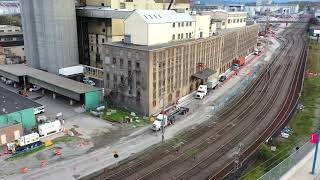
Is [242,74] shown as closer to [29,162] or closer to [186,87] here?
[186,87]

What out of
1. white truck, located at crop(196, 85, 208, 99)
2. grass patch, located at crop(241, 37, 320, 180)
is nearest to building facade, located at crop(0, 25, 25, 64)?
white truck, located at crop(196, 85, 208, 99)

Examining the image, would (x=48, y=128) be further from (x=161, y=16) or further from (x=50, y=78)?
(x=161, y=16)

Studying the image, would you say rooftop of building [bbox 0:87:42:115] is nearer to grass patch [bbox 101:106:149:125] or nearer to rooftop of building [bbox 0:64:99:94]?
rooftop of building [bbox 0:64:99:94]

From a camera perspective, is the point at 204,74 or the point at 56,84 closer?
the point at 56,84

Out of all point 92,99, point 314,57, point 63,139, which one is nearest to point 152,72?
point 92,99

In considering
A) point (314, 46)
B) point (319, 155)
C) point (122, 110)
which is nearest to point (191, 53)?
point (122, 110)

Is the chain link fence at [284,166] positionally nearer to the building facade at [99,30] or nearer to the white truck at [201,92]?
the white truck at [201,92]
